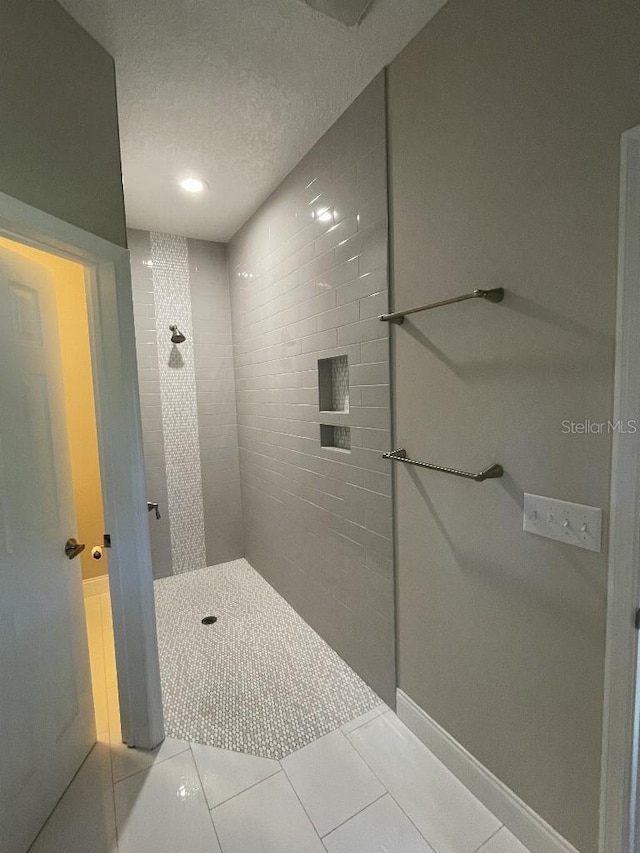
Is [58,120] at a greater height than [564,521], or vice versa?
[58,120]

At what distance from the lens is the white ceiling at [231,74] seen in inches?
48.6

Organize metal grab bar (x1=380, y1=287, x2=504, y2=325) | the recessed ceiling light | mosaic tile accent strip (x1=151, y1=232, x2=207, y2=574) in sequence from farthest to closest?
mosaic tile accent strip (x1=151, y1=232, x2=207, y2=574), the recessed ceiling light, metal grab bar (x1=380, y1=287, x2=504, y2=325)

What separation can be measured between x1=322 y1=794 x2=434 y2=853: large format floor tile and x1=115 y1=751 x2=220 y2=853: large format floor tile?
1.30 ft

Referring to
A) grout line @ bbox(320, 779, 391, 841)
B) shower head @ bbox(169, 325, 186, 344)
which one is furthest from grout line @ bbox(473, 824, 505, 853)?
shower head @ bbox(169, 325, 186, 344)

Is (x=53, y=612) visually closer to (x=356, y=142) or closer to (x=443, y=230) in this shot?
(x=443, y=230)

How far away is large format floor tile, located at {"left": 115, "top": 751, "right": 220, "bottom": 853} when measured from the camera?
3.94ft

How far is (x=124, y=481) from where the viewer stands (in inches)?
57.9

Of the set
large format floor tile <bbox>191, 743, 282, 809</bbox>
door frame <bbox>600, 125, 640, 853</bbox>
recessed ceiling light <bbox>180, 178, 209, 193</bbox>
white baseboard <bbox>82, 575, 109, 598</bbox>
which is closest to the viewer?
door frame <bbox>600, 125, 640, 853</bbox>

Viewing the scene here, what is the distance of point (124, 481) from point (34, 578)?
411 millimetres

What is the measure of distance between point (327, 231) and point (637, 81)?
1.26 m

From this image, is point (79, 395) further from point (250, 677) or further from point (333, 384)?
point (250, 677)

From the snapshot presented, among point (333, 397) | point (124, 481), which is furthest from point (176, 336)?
point (124, 481)

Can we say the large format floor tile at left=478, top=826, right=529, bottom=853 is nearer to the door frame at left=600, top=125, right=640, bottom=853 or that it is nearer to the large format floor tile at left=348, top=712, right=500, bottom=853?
→ the large format floor tile at left=348, top=712, right=500, bottom=853

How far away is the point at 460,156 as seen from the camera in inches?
47.5
